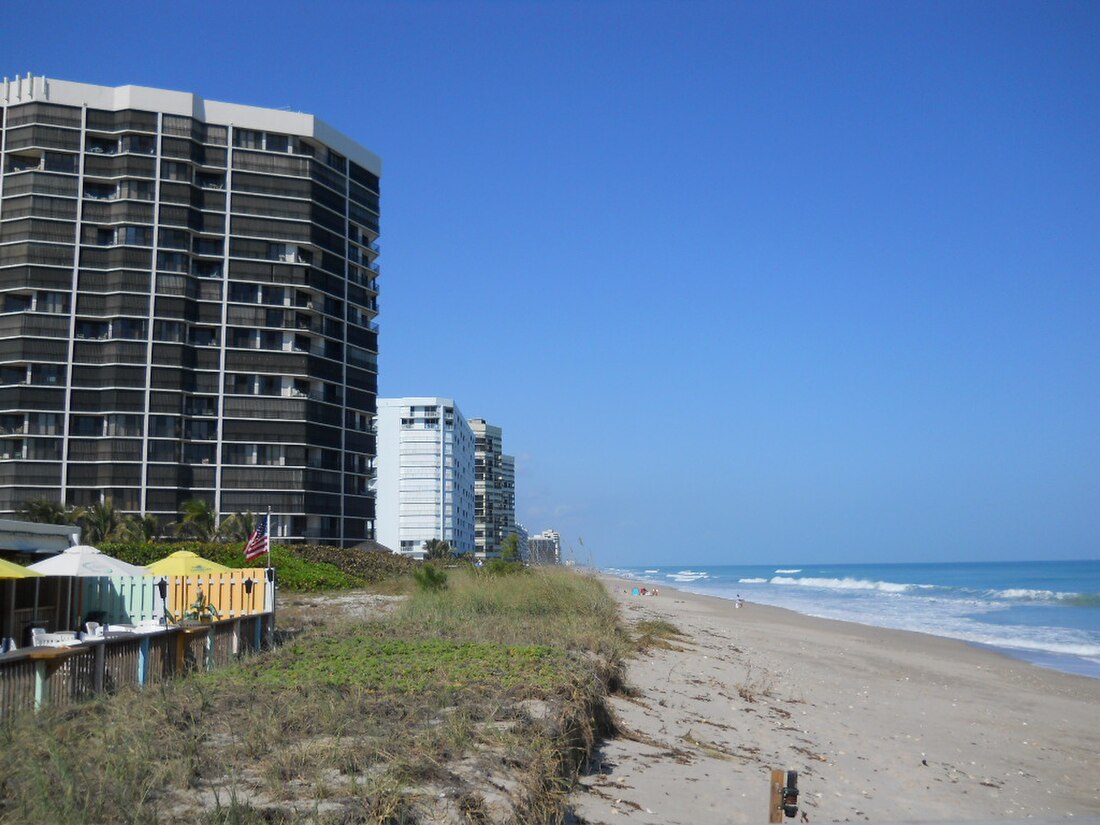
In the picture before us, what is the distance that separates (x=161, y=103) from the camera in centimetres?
6538

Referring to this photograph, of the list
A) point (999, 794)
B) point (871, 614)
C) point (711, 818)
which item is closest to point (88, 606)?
point (711, 818)

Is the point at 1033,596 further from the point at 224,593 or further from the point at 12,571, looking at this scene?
the point at 12,571

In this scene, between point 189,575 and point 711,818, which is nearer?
point 711,818

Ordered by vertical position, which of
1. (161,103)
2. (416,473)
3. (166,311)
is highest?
(161,103)

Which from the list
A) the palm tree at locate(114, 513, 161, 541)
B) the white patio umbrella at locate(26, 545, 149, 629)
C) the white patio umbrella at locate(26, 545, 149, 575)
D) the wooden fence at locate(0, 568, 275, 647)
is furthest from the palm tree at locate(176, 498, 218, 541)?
the white patio umbrella at locate(26, 545, 149, 575)

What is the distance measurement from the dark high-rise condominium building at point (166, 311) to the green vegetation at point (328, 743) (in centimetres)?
5352

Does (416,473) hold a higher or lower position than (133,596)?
higher

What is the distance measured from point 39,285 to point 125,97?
1362 cm

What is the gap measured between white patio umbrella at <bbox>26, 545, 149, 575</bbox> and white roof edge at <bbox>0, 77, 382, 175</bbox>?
5593 centimetres

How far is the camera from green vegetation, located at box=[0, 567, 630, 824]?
6.35 meters

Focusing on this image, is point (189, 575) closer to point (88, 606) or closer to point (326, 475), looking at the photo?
point (88, 606)

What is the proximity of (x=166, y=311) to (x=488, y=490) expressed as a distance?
106854mm

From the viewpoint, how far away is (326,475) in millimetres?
67000

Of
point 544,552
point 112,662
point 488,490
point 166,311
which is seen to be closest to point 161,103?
point 166,311
